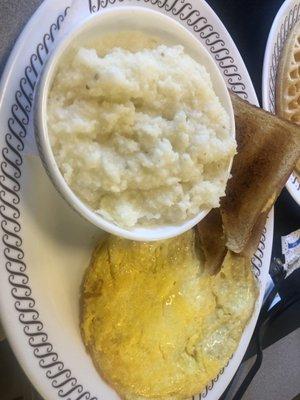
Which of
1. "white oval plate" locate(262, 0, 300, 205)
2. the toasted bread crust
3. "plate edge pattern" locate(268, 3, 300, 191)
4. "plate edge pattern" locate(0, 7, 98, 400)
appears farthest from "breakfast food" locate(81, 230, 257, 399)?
"plate edge pattern" locate(268, 3, 300, 191)

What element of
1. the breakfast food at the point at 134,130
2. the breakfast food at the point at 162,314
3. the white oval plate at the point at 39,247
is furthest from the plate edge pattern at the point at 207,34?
the breakfast food at the point at 162,314

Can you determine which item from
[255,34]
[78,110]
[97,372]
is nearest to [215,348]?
[97,372]

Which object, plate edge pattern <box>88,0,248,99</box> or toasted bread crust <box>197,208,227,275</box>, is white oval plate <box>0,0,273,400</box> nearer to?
plate edge pattern <box>88,0,248,99</box>

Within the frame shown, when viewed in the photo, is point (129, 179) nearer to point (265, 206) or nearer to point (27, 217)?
point (27, 217)

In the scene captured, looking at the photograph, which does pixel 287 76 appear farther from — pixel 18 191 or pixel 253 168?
pixel 18 191

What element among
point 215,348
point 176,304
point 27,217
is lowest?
point 215,348

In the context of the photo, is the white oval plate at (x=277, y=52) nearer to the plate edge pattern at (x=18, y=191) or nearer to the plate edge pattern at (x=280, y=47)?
the plate edge pattern at (x=280, y=47)

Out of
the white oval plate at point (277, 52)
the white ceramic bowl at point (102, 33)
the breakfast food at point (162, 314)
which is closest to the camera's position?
the white ceramic bowl at point (102, 33)
